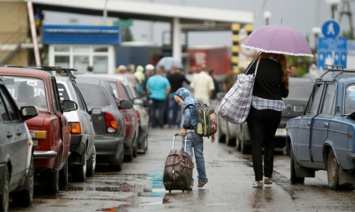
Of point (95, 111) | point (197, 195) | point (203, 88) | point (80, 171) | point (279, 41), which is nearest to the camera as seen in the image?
point (197, 195)

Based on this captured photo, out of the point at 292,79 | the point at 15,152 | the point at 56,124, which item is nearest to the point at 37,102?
the point at 56,124

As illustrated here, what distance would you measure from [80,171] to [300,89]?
29.9ft

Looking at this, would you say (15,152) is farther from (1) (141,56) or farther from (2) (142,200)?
(1) (141,56)

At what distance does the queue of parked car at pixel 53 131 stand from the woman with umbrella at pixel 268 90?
7.79 ft

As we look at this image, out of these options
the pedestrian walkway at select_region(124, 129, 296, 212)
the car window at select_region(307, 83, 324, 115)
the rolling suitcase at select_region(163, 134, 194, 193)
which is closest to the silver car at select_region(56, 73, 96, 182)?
the pedestrian walkway at select_region(124, 129, 296, 212)

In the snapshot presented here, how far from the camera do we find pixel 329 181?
16.1m

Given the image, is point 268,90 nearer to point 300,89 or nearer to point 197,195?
point 197,195

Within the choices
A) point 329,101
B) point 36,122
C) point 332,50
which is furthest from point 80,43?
point 36,122

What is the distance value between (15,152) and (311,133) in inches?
215

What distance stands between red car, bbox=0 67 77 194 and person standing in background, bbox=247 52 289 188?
238 cm

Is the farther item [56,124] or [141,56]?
[141,56]

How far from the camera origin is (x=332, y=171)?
15.9 meters

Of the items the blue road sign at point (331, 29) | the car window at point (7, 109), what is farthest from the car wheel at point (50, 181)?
the blue road sign at point (331, 29)

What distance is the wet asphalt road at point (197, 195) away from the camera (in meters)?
13.5
